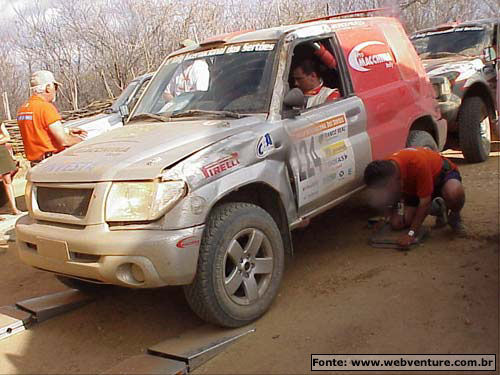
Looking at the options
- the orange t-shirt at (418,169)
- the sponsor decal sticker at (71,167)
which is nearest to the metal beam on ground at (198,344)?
the sponsor decal sticker at (71,167)

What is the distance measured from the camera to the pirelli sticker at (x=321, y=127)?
413 cm

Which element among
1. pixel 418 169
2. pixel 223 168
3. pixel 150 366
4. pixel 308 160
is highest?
pixel 223 168

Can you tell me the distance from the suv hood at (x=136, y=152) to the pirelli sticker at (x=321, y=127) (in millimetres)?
379

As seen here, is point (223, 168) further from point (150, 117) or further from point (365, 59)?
point (365, 59)

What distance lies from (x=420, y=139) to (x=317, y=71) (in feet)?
4.30

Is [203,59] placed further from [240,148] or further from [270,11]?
[270,11]

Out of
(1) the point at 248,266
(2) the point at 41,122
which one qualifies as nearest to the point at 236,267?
(1) the point at 248,266

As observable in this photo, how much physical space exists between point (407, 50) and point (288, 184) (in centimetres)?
244

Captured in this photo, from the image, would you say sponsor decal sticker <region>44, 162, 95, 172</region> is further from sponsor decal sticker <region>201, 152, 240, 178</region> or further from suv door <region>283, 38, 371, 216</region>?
suv door <region>283, 38, 371, 216</region>

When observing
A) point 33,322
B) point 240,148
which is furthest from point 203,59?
point 33,322

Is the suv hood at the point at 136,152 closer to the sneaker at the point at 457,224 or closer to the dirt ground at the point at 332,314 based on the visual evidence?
the dirt ground at the point at 332,314

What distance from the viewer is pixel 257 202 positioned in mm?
3967

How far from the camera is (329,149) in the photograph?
4.35 meters

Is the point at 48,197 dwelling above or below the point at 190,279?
above
